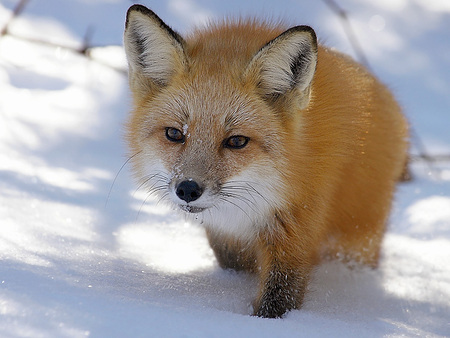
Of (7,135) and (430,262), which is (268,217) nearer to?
(430,262)

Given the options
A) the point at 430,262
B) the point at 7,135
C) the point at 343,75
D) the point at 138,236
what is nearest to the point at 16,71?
the point at 7,135

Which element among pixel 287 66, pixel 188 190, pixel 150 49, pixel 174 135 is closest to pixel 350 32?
pixel 287 66

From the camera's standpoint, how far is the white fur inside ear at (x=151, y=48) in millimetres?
2680

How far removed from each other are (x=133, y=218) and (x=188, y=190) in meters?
1.60

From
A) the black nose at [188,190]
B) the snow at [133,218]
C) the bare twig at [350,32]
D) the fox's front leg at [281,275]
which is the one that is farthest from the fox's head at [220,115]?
the bare twig at [350,32]

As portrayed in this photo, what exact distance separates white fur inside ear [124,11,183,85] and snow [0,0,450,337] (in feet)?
1.94

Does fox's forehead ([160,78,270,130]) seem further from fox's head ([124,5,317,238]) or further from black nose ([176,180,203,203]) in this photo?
black nose ([176,180,203,203])

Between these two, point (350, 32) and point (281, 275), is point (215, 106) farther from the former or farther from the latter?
point (350, 32)

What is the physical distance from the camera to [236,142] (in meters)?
2.61

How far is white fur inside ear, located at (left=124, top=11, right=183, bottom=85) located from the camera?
2680mm

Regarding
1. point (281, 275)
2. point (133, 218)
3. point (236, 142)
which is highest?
point (236, 142)

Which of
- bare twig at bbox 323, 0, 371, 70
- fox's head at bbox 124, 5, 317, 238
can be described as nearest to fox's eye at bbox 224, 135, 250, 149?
fox's head at bbox 124, 5, 317, 238

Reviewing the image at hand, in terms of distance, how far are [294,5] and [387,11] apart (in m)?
1.19

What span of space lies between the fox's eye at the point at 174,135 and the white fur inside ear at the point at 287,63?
1.54ft
